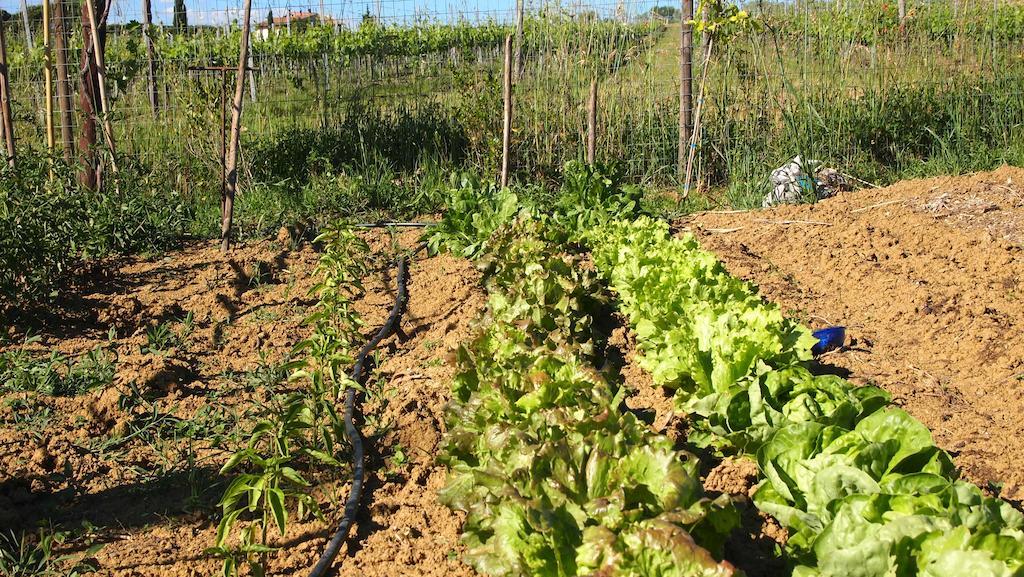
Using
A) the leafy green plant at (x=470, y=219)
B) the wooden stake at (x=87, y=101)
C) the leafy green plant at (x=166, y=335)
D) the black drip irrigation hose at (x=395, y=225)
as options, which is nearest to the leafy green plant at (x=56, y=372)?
the leafy green plant at (x=166, y=335)

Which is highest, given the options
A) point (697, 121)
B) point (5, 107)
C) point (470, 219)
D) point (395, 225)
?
point (5, 107)

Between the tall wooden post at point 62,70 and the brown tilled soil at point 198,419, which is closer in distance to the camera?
the brown tilled soil at point 198,419

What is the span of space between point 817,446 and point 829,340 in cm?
182

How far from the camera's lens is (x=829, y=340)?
14.9 feet

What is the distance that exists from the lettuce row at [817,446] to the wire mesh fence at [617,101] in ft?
16.5

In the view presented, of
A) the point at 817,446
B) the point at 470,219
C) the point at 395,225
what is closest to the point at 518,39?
the point at 395,225

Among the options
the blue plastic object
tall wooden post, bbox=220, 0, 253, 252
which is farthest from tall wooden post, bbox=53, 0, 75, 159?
the blue plastic object

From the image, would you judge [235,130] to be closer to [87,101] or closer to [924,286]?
[87,101]

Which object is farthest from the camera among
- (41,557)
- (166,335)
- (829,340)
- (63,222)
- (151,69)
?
(151,69)

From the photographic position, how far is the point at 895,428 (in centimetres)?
277

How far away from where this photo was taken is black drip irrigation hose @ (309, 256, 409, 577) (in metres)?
3.12

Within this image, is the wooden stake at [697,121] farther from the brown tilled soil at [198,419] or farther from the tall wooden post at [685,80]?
the brown tilled soil at [198,419]

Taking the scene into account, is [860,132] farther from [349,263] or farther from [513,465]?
[513,465]

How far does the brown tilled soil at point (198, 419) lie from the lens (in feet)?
10.8
